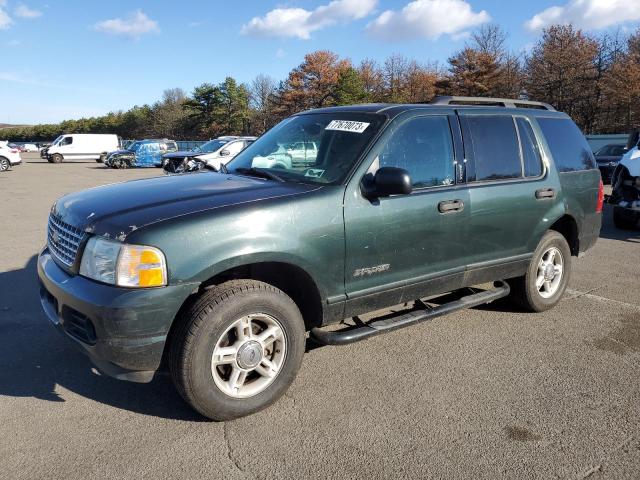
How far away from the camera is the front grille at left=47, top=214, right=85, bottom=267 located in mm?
3033

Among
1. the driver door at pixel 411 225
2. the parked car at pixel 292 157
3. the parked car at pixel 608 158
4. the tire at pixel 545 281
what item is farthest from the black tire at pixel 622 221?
the parked car at pixel 608 158

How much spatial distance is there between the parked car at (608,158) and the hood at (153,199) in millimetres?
17506

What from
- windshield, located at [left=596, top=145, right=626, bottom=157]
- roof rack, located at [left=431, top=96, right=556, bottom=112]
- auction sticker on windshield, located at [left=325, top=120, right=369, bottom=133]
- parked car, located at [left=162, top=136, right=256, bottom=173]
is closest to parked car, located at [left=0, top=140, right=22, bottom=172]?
parked car, located at [left=162, top=136, right=256, bottom=173]

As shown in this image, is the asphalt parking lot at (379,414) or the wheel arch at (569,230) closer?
the asphalt parking lot at (379,414)

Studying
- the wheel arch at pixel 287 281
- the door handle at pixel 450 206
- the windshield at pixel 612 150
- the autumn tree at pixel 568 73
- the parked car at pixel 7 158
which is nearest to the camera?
the wheel arch at pixel 287 281

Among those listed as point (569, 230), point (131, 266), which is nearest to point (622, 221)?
point (569, 230)

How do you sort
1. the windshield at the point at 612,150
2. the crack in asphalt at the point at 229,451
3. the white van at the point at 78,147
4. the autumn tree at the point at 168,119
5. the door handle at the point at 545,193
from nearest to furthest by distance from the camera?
the crack in asphalt at the point at 229,451 → the door handle at the point at 545,193 → the windshield at the point at 612,150 → the white van at the point at 78,147 → the autumn tree at the point at 168,119

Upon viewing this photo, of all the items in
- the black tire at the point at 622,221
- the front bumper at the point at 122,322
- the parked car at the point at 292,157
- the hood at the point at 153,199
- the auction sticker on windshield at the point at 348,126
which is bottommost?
the black tire at the point at 622,221

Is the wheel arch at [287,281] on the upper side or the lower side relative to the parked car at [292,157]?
lower

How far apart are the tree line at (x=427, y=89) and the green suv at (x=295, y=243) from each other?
33.5 meters

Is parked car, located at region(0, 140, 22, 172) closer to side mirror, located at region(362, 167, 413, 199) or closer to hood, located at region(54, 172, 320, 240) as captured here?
hood, located at region(54, 172, 320, 240)

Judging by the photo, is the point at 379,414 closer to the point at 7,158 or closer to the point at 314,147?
the point at 314,147

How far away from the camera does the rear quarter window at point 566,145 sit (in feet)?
16.0

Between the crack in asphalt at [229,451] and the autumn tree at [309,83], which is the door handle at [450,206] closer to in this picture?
the crack in asphalt at [229,451]
